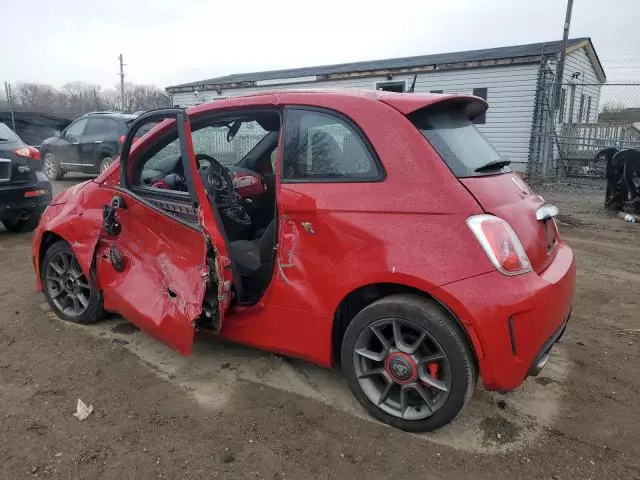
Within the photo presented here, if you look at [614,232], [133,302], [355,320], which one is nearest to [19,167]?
[133,302]

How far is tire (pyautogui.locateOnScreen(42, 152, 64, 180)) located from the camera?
13.2m

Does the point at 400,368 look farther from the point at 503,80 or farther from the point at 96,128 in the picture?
the point at 503,80

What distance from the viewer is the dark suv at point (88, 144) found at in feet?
38.8

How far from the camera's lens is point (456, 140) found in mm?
2639

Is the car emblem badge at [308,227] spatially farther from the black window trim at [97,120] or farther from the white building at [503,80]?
the white building at [503,80]

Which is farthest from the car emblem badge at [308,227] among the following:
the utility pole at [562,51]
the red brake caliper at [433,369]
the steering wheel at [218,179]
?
the utility pole at [562,51]

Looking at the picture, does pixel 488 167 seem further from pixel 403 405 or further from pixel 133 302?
pixel 133 302

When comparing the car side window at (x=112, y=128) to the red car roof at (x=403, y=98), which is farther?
the car side window at (x=112, y=128)

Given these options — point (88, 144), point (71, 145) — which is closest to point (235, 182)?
point (88, 144)

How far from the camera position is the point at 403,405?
257cm

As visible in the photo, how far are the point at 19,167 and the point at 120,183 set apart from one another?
404 centimetres

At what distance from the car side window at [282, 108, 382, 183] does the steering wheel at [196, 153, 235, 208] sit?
2.96 feet

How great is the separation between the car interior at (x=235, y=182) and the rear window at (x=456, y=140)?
1.00 m

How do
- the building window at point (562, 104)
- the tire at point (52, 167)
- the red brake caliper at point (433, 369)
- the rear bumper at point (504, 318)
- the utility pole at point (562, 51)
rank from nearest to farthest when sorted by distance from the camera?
the rear bumper at point (504, 318) → the red brake caliper at point (433, 369) → the tire at point (52, 167) → the utility pole at point (562, 51) → the building window at point (562, 104)
